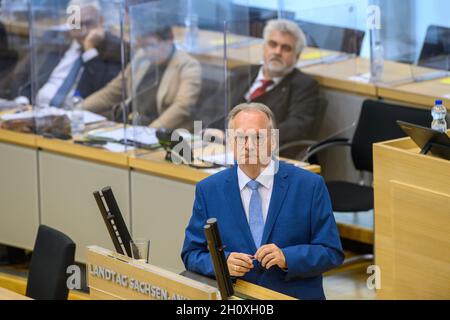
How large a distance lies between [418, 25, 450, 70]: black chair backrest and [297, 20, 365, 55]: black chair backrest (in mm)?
480

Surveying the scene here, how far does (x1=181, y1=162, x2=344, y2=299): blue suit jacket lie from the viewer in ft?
12.4

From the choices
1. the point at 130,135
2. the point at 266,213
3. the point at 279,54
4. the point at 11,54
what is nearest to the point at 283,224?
the point at 266,213

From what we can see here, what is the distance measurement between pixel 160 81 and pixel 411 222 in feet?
7.02

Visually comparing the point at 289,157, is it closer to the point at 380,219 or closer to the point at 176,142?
the point at 176,142

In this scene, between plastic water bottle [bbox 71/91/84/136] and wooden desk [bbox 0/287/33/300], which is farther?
plastic water bottle [bbox 71/91/84/136]

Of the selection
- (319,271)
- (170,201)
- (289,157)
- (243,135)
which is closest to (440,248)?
(319,271)

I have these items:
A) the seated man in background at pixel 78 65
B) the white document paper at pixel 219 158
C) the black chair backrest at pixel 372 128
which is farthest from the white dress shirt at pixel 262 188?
the seated man in background at pixel 78 65

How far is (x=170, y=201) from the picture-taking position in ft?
18.3

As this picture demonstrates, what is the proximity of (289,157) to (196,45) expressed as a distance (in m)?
0.84

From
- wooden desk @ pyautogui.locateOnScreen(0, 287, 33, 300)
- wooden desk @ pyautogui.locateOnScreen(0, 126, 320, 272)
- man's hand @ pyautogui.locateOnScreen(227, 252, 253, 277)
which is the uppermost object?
man's hand @ pyautogui.locateOnScreen(227, 252, 253, 277)

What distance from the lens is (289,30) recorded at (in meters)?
6.48

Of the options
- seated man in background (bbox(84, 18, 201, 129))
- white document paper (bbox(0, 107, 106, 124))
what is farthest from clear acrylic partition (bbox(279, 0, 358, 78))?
white document paper (bbox(0, 107, 106, 124))

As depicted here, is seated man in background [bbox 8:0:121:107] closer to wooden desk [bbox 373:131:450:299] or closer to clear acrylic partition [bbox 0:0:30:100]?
clear acrylic partition [bbox 0:0:30:100]

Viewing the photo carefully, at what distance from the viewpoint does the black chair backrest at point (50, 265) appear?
407cm
